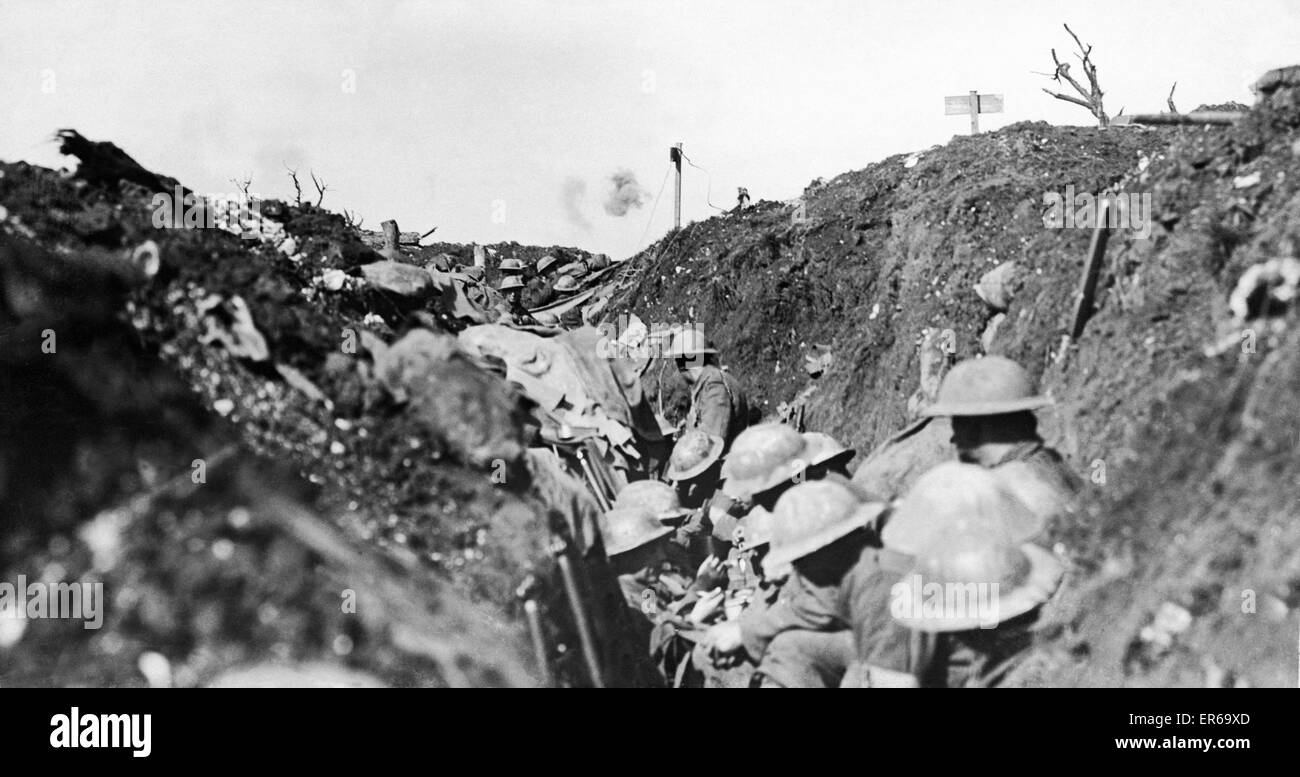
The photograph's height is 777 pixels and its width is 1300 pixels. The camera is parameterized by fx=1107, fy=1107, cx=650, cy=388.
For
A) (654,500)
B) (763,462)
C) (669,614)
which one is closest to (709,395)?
(654,500)

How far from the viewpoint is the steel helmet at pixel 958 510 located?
491 cm

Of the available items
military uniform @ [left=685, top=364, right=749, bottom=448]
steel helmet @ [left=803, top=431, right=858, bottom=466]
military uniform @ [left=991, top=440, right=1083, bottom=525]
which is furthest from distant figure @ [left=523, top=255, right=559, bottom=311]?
military uniform @ [left=991, top=440, right=1083, bottom=525]

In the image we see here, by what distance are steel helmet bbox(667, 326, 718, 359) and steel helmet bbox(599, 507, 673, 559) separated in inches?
156

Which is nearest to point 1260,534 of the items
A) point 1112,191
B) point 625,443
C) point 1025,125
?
point 1112,191

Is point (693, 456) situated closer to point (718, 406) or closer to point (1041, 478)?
point (718, 406)

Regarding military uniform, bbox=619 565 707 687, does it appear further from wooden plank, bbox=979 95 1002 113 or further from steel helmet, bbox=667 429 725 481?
wooden plank, bbox=979 95 1002 113

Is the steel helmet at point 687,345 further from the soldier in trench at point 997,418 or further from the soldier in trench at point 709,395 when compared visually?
the soldier in trench at point 997,418

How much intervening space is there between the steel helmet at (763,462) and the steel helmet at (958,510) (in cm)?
150

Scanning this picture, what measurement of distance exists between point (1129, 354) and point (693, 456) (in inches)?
144

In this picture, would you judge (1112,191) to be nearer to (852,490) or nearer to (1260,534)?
(852,490)

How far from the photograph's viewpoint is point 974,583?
4770 millimetres

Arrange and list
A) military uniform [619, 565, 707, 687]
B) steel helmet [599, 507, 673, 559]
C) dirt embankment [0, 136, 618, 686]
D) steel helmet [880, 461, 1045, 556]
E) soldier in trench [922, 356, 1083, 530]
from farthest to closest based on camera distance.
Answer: steel helmet [599, 507, 673, 559] < military uniform [619, 565, 707, 687] < soldier in trench [922, 356, 1083, 530] < steel helmet [880, 461, 1045, 556] < dirt embankment [0, 136, 618, 686]

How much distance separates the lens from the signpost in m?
14.8
